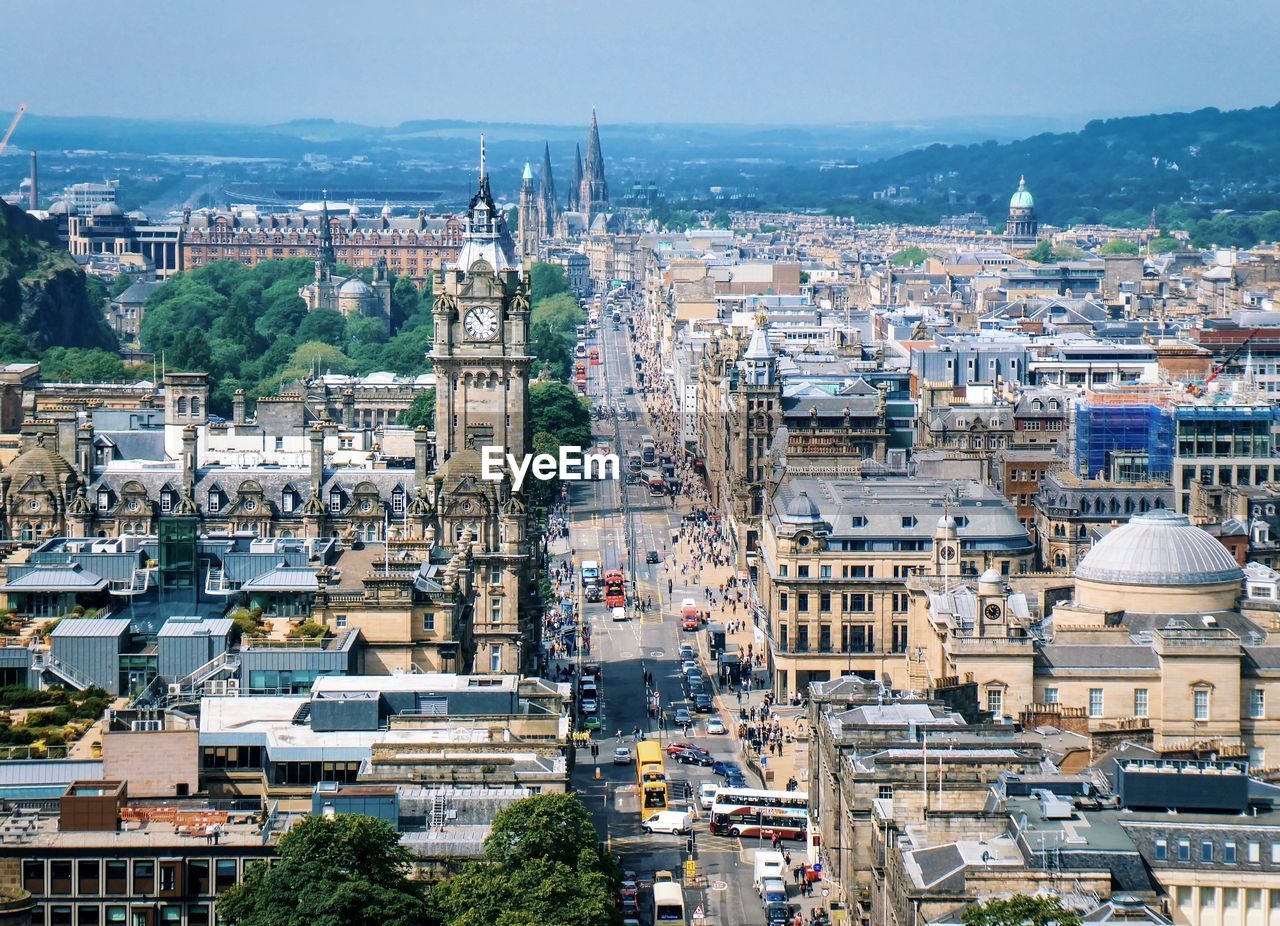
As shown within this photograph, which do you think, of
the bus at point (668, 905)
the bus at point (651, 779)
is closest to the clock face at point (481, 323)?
the bus at point (651, 779)

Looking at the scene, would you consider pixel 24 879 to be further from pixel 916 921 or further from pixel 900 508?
pixel 900 508

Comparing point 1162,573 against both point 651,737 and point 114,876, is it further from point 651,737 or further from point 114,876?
point 114,876

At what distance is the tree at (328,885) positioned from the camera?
86438 mm

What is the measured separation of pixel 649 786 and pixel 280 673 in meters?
19.5

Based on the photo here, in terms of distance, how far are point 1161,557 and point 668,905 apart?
3409cm

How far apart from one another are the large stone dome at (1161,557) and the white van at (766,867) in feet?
73.8

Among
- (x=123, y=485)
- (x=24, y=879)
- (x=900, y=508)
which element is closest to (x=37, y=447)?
(x=123, y=485)

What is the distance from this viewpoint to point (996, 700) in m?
123

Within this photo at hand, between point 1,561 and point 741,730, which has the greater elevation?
point 1,561

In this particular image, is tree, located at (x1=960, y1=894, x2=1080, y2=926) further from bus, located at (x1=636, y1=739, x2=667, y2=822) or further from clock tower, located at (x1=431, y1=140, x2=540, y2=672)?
clock tower, located at (x1=431, y1=140, x2=540, y2=672)

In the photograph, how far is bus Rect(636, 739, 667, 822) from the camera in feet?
404

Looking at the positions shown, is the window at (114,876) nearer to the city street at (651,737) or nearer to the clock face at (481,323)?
the city street at (651,737)

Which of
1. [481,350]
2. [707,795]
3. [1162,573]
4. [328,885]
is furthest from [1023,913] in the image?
[481,350]

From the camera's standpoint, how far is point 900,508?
161 metres
